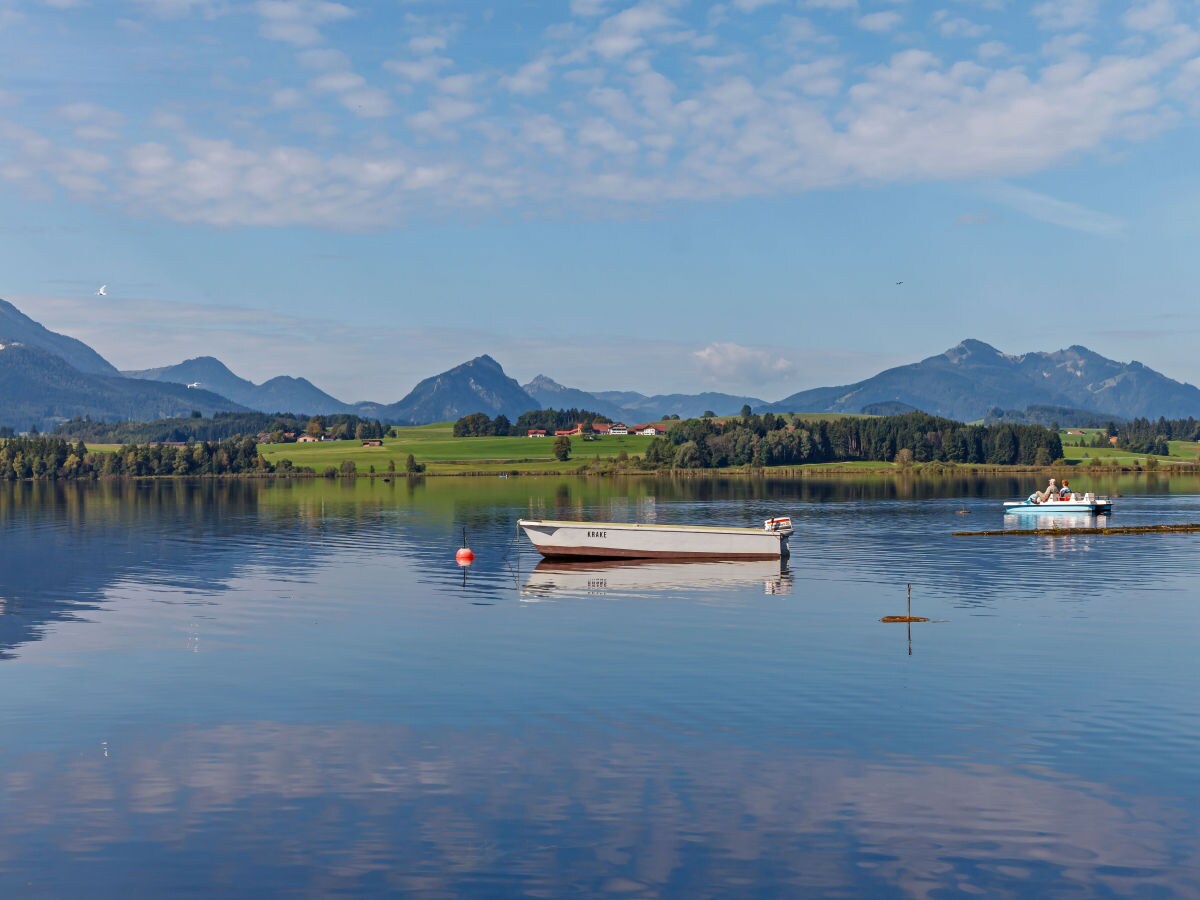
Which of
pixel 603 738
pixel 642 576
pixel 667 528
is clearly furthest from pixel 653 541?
pixel 603 738

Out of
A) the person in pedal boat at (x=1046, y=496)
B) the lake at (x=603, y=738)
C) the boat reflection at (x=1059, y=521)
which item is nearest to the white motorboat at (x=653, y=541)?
the lake at (x=603, y=738)

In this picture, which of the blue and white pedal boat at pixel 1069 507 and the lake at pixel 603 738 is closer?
the lake at pixel 603 738

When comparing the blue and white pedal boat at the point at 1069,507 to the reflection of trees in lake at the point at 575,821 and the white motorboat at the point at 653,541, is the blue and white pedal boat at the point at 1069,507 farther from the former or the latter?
the reflection of trees in lake at the point at 575,821

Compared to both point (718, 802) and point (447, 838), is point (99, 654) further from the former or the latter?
point (718, 802)

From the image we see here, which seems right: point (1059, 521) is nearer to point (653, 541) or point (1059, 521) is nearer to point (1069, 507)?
point (1069, 507)

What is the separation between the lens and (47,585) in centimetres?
7938

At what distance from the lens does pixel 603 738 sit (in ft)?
116

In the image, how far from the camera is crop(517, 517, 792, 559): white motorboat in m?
90.5

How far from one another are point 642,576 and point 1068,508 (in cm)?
8824

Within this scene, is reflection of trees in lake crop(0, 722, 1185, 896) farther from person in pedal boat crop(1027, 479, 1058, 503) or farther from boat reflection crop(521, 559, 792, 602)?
person in pedal boat crop(1027, 479, 1058, 503)

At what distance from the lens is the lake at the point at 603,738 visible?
2512 cm

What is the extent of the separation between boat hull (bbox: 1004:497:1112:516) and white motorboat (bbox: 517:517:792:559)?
7382 centimetres

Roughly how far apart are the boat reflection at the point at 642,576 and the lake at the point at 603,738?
113 cm

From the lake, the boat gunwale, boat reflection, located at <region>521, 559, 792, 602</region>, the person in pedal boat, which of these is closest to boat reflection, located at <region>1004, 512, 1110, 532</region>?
the person in pedal boat
